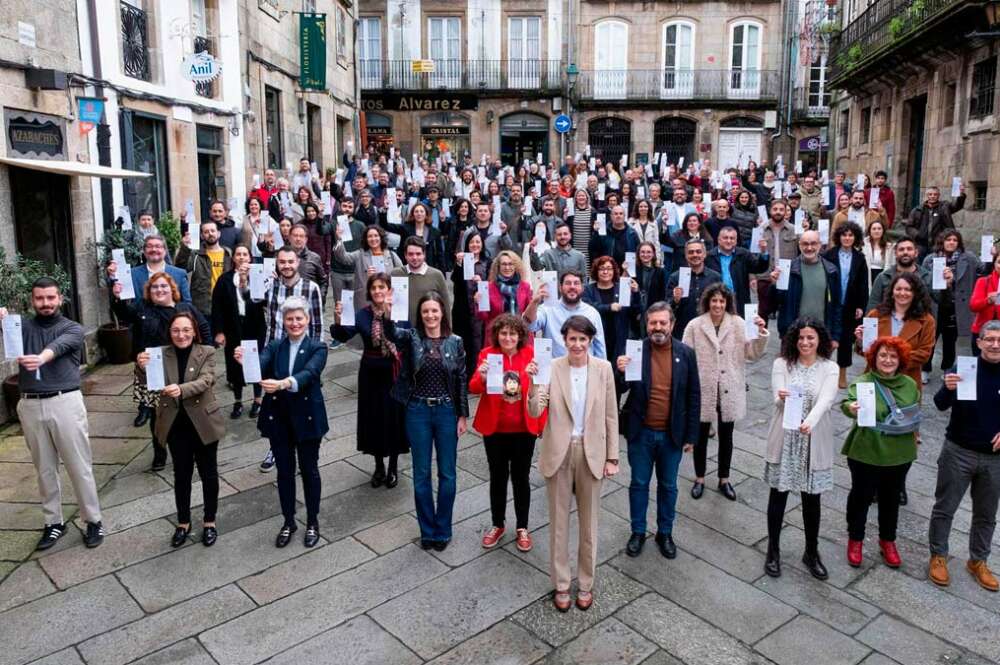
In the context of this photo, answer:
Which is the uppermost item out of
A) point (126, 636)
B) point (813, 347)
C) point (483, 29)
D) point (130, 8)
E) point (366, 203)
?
point (483, 29)

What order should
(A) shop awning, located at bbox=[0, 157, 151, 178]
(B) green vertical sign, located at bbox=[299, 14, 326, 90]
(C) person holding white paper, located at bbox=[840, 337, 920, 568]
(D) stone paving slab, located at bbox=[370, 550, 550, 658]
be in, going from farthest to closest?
(B) green vertical sign, located at bbox=[299, 14, 326, 90] → (A) shop awning, located at bbox=[0, 157, 151, 178] → (C) person holding white paper, located at bbox=[840, 337, 920, 568] → (D) stone paving slab, located at bbox=[370, 550, 550, 658]

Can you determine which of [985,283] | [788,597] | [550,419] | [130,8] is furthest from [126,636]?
[130,8]

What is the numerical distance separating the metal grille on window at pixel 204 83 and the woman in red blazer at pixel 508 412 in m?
10.8

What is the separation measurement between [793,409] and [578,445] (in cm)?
131

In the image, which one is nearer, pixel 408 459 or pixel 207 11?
pixel 408 459

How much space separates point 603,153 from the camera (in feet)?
108

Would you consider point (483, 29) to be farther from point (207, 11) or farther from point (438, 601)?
point (438, 601)

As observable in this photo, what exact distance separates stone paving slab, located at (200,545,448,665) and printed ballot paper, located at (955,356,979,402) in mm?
3367

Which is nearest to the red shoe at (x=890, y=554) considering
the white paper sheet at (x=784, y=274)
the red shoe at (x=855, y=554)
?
the red shoe at (x=855, y=554)

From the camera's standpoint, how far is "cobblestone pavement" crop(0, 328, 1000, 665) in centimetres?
439

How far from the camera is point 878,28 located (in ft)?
58.0

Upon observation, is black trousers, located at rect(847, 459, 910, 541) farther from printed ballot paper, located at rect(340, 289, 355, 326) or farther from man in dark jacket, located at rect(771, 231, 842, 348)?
printed ballot paper, located at rect(340, 289, 355, 326)

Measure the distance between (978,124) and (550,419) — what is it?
1277cm

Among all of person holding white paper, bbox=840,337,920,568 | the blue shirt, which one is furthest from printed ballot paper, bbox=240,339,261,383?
person holding white paper, bbox=840,337,920,568
